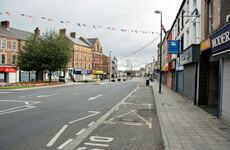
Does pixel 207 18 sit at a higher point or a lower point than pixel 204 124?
higher

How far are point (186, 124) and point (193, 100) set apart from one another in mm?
5266

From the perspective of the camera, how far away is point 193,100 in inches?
430

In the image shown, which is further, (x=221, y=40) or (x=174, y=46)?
(x=174, y=46)

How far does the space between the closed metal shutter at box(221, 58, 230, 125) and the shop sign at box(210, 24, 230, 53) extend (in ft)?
1.99

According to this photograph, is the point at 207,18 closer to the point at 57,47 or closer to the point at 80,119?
the point at 80,119

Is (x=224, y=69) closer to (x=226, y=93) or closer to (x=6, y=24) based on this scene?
(x=226, y=93)

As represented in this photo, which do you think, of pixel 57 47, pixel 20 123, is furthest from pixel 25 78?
pixel 20 123

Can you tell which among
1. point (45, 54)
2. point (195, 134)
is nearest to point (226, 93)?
point (195, 134)

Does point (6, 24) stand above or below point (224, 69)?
above

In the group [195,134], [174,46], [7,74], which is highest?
[174,46]

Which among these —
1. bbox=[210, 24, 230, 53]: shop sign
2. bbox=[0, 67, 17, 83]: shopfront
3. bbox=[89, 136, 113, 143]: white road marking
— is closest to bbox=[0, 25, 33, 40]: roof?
bbox=[0, 67, 17, 83]: shopfront

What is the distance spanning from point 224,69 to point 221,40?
48.0 inches

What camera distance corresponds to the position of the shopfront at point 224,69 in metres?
6.15

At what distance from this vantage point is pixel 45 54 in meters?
28.1
